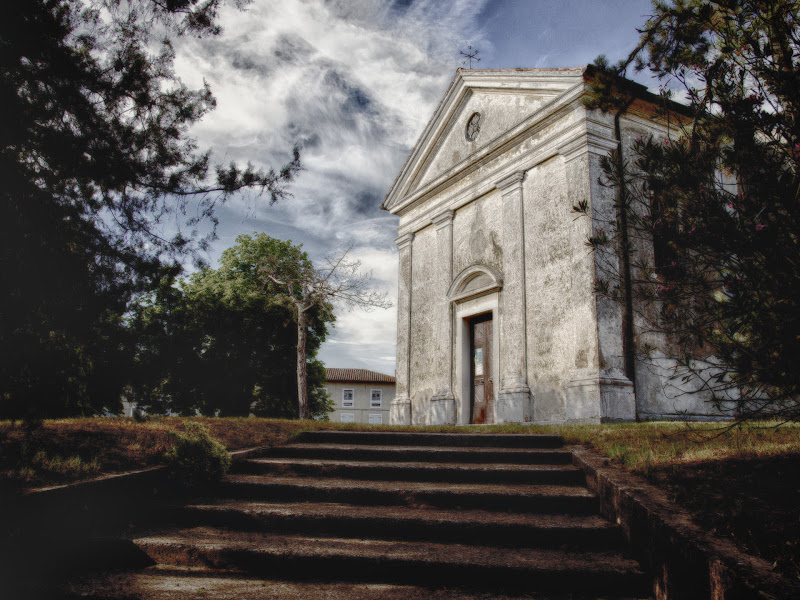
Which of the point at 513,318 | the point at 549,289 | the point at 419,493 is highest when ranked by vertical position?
the point at 549,289

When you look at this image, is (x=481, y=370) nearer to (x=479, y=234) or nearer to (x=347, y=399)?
(x=479, y=234)

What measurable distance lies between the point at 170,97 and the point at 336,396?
40290mm

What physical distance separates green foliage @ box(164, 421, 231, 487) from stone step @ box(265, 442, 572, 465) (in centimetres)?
104

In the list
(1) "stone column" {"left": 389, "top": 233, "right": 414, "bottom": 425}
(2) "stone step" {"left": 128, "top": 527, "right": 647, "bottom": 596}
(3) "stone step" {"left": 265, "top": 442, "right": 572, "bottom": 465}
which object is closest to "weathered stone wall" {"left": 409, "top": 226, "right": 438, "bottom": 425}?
(1) "stone column" {"left": 389, "top": 233, "right": 414, "bottom": 425}

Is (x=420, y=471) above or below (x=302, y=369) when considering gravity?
below

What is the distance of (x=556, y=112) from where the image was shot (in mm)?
11203

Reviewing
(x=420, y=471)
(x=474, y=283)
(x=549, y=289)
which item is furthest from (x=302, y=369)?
(x=420, y=471)

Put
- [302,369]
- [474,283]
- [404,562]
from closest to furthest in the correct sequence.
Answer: [404,562] → [474,283] → [302,369]

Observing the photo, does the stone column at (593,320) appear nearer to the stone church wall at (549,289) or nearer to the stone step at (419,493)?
the stone church wall at (549,289)

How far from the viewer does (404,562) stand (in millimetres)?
3305

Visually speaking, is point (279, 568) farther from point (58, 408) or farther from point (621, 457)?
point (58, 408)

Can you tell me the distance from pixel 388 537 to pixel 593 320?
276 inches

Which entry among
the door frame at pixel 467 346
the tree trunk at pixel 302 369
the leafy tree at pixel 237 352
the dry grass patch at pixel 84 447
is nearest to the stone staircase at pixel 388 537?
the dry grass patch at pixel 84 447

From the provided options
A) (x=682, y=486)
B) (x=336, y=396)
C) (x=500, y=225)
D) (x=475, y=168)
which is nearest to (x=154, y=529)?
(x=682, y=486)
